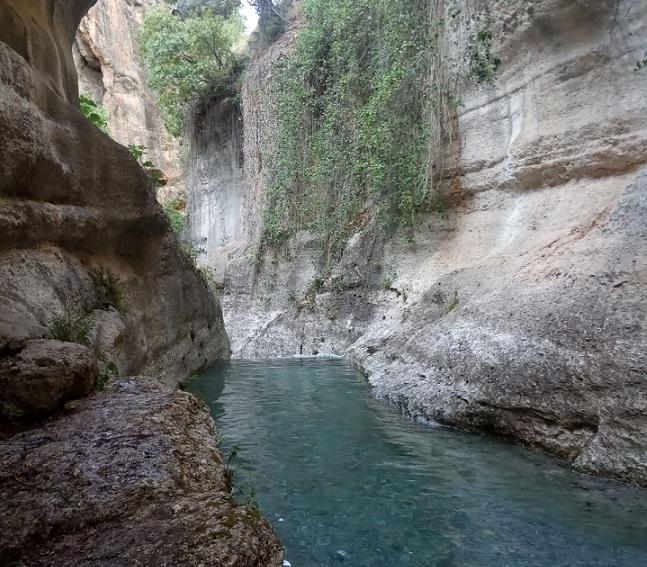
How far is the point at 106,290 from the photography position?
21.0ft

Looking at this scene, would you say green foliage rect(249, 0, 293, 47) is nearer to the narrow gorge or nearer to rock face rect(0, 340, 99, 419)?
the narrow gorge

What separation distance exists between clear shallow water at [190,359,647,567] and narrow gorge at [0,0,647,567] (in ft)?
0.08

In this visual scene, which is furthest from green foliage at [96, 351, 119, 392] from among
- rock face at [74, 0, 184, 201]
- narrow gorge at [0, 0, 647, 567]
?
rock face at [74, 0, 184, 201]

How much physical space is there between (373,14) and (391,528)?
43.3 feet

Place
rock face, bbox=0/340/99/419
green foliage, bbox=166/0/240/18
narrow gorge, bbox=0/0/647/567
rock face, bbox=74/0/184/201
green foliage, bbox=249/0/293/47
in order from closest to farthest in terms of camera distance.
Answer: narrow gorge, bbox=0/0/647/567, rock face, bbox=0/340/99/419, green foliage, bbox=249/0/293/47, green foliage, bbox=166/0/240/18, rock face, bbox=74/0/184/201

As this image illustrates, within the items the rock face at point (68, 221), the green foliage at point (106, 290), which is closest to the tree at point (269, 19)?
the rock face at point (68, 221)

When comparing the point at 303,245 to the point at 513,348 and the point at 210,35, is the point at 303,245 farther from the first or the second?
the point at 513,348

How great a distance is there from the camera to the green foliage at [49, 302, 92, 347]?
15.0 ft

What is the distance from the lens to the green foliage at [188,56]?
19.4m

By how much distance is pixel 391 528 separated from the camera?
10.6 feet

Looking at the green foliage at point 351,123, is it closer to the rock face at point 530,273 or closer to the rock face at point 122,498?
the rock face at point 530,273

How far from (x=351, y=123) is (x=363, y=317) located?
5420 millimetres

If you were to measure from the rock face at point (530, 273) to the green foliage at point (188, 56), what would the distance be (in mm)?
8916

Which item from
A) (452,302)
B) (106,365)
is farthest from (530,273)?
(106,365)
